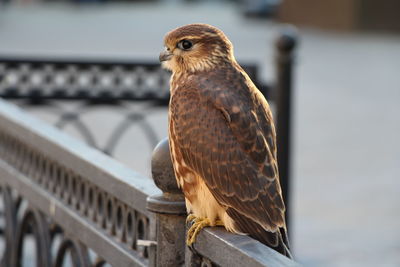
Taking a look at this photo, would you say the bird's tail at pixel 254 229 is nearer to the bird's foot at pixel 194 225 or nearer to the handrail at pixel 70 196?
the bird's foot at pixel 194 225

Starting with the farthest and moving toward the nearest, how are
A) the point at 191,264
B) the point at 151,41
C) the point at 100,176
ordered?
the point at 151,41, the point at 100,176, the point at 191,264

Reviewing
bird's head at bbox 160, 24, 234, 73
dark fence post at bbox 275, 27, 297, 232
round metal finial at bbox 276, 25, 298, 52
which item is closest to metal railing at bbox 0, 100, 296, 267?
bird's head at bbox 160, 24, 234, 73

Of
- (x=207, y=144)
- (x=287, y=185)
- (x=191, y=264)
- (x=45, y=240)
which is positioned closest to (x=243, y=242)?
(x=191, y=264)

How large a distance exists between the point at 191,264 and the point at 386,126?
1046 cm

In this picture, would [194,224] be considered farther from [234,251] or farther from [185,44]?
[185,44]

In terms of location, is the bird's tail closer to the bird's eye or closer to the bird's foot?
the bird's foot

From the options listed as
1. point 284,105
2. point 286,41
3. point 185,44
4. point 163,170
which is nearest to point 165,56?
point 185,44

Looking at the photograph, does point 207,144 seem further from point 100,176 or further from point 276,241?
point 100,176

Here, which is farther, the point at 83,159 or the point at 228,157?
the point at 83,159

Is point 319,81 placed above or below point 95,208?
below

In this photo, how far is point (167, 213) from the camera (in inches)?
99.0

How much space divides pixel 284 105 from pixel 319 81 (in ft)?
38.0

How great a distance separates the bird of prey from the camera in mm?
2475

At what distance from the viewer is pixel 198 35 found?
2756 mm
